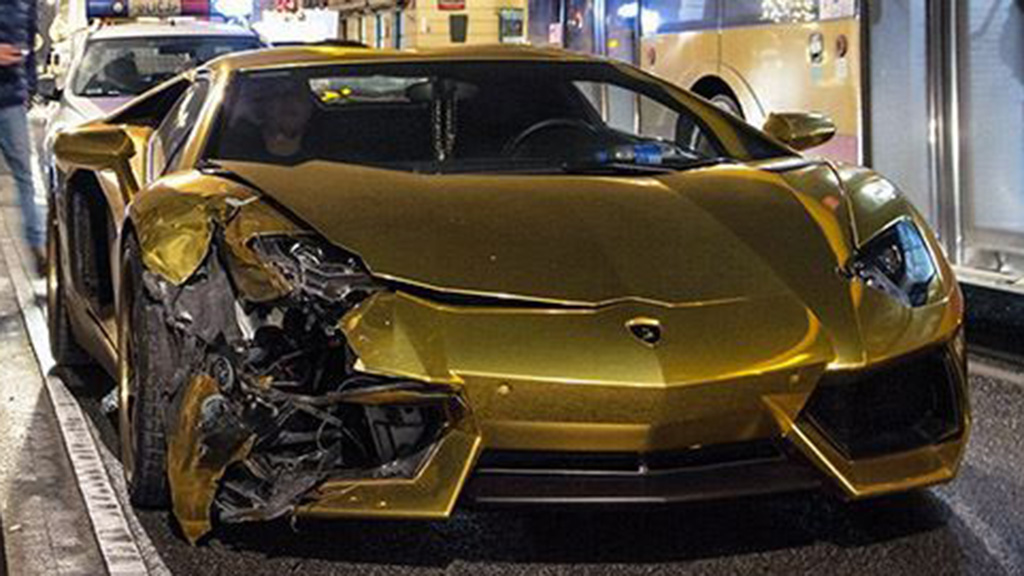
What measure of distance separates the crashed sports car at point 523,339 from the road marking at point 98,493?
15 cm

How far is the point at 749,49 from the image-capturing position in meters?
10.4

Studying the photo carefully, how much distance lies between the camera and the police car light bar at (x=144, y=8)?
21.6 metres

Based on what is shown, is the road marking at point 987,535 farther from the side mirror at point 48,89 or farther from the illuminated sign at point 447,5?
the illuminated sign at point 447,5

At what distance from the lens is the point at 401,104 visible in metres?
5.31

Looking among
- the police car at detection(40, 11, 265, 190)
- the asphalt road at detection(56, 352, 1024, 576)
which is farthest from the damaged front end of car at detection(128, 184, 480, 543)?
the police car at detection(40, 11, 265, 190)

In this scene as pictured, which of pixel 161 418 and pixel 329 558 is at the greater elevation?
pixel 161 418

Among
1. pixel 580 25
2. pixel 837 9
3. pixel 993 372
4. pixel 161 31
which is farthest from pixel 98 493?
pixel 580 25

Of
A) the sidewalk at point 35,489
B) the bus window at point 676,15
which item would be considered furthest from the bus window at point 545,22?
the sidewalk at point 35,489

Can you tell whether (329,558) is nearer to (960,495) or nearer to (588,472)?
(588,472)

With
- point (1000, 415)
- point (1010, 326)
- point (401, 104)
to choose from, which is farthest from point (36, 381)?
point (1010, 326)

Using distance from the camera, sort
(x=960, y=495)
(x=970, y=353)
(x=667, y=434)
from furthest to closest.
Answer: (x=970, y=353)
(x=960, y=495)
(x=667, y=434)

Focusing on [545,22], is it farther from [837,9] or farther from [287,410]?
[287,410]

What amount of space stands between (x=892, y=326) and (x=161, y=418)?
1.91 metres

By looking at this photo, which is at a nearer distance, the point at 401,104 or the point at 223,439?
the point at 223,439
